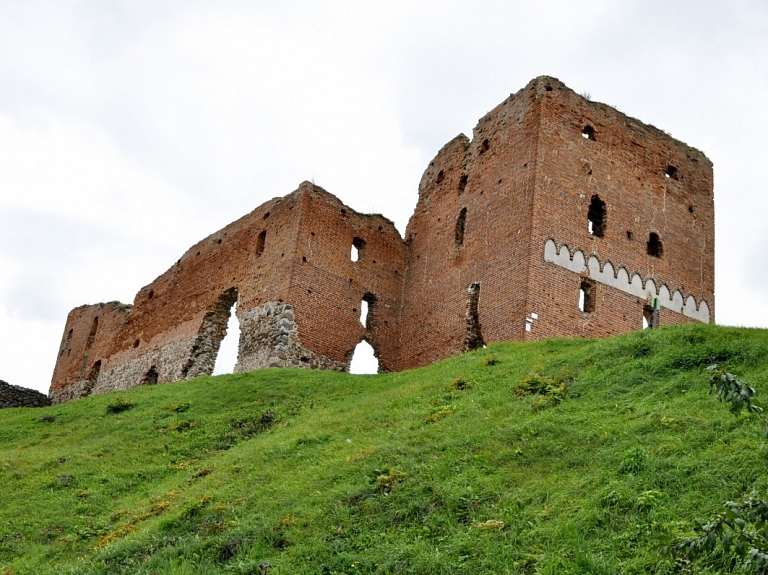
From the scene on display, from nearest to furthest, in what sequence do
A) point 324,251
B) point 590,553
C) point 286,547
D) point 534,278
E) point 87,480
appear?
point 590,553
point 286,547
point 87,480
point 534,278
point 324,251

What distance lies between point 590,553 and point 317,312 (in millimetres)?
Answer: 16908

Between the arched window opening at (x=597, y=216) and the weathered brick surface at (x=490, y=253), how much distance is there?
61 mm

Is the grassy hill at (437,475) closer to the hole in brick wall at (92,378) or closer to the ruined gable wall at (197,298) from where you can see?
the ruined gable wall at (197,298)

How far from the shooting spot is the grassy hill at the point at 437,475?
819cm

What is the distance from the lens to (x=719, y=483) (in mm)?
8211

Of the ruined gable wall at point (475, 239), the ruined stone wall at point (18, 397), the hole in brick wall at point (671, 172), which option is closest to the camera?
the ruined gable wall at point (475, 239)

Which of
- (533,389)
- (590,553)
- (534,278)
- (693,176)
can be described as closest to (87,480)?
(533,389)

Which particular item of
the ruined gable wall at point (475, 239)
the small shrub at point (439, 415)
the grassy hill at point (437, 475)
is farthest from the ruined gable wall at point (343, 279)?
the small shrub at point (439, 415)

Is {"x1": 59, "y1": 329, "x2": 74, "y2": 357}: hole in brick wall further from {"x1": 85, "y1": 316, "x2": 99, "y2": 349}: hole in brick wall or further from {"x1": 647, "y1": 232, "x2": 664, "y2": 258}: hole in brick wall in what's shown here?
{"x1": 647, "y1": 232, "x2": 664, "y2": 258}: hole in brick wall

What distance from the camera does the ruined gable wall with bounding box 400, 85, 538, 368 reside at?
21141 millimetres

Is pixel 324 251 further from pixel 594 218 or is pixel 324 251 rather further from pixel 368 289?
pixel 594 218

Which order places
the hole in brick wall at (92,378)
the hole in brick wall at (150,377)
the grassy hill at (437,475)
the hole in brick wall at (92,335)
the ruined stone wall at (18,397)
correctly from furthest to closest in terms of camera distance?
the hole in brick wall at (92,335), the hole in brick wall at (92,378), the hole in brick wall at (150,377), the ruined stone wall at (18,397), the grassy hill at (437,475)

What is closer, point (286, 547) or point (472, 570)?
point (472, 570)

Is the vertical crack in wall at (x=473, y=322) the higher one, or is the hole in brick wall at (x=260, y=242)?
the hole in brick wall at (x=260, y=242)
